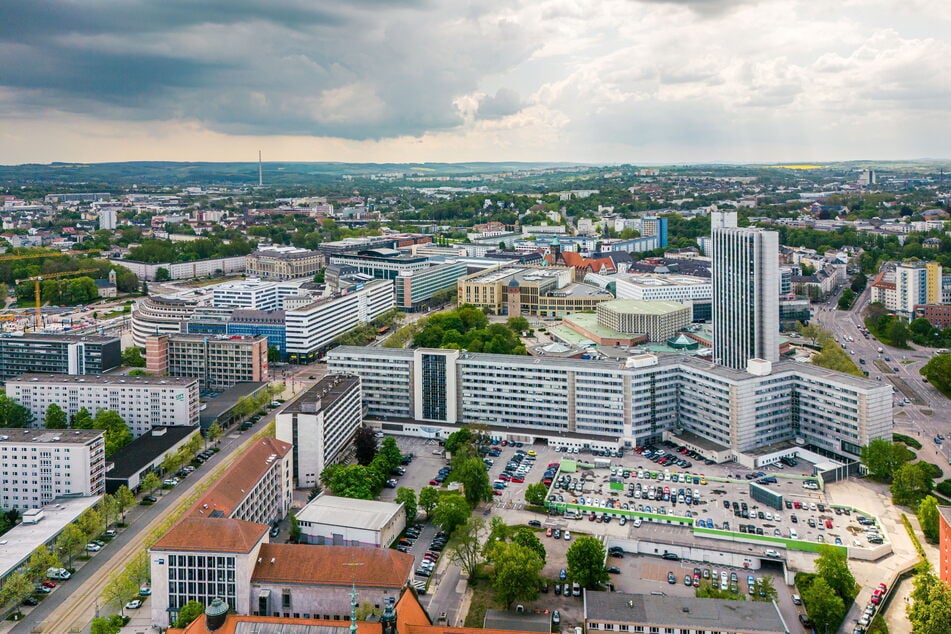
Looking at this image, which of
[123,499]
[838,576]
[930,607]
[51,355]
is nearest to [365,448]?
[123,499]

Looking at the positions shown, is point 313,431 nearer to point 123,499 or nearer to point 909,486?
point 123,499

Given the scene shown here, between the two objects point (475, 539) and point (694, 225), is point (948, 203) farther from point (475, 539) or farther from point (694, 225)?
point (475, 539)

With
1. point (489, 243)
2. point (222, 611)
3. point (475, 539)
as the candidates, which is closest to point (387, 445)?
point (475, 539)

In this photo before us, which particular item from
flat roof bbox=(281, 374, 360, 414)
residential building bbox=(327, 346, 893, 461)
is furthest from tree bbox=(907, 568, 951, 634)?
flat roof bbox=(281, 374, 360, 414)

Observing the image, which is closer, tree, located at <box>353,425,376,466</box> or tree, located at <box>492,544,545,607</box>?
tree, located at <box>492,544,545,607</box>

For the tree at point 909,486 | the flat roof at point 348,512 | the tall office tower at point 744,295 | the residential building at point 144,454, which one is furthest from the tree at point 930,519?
the residential building at point 144,454

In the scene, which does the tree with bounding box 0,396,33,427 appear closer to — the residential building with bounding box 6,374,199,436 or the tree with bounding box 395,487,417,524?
the residential building with bounding box 6,374,199,436

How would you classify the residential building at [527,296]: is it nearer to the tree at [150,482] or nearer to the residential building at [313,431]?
the residential building at [313,431]
